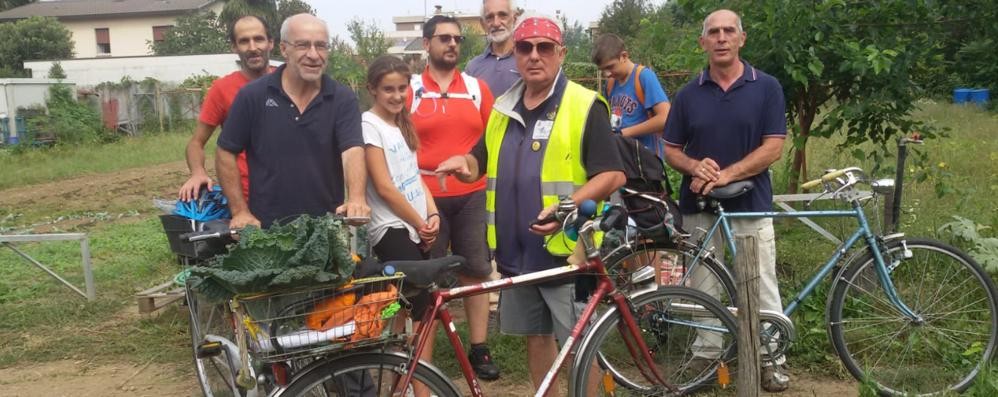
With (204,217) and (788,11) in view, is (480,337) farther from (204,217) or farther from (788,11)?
(788,11)

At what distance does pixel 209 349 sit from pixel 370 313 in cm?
116

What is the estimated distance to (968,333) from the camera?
4.32 metres

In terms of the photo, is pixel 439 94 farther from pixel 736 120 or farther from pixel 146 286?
pixel 146 286

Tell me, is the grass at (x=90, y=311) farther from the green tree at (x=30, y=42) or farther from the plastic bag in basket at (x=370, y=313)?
the green tree at (x=30, y=42)

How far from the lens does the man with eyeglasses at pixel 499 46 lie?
495 centimetres

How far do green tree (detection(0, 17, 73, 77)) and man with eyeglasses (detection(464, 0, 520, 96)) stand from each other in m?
45.5

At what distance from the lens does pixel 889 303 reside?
4137mm

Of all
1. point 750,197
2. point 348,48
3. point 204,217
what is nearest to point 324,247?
point 204,217

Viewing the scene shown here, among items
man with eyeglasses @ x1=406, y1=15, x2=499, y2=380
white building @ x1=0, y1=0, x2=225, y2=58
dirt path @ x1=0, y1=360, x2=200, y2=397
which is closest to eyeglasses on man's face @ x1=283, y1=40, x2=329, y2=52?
man with eyeglasses @ x1=406, y1=15, x2=499, y2=380

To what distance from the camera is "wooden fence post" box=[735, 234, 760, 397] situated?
3.35 metres

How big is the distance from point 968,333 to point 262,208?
3581mm

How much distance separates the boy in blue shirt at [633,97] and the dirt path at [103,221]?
1.62 meters

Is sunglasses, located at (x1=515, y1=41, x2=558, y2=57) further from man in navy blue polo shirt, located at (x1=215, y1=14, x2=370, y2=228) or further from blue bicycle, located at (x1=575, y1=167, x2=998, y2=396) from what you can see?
blue bicycle, located at (x1=575, y1=167, x2=998, y2=396)

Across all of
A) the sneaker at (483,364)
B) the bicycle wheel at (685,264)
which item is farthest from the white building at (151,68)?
the bicycle wheel at (685,264)
